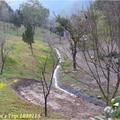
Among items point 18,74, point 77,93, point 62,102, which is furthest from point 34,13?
point 62,102

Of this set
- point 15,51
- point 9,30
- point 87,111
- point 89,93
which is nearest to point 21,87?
point 89,93

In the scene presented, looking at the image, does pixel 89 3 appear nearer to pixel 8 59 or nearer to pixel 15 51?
pixel 8 59

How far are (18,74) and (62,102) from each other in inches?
406

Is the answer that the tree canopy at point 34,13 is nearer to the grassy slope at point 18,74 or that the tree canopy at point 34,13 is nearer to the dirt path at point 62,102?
the grassy slope at point 18,74

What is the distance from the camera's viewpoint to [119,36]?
8391 millimetres

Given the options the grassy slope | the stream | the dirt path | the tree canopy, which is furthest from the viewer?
the tree canopy

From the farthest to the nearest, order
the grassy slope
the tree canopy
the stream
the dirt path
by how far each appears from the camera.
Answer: the tree canopy → the stream → the dirt path → the grassy slope

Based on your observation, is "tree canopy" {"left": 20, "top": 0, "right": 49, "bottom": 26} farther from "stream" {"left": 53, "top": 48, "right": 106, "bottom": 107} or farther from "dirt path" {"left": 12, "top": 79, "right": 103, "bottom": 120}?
"dirt path" {"left": 12, "top": 79, "right": 103, "bottom": 120}

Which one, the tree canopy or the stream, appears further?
the tree canopy

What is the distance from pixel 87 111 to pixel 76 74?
45.6 ft

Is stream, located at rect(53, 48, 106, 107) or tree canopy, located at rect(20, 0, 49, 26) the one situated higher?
tree canopy, located at rect(20, 0, 49, 26)

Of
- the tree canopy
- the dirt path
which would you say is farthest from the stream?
the tree canopy

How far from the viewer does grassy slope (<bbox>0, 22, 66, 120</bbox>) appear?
16.3 m

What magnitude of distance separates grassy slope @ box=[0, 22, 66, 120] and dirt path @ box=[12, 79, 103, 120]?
3.77 ft
